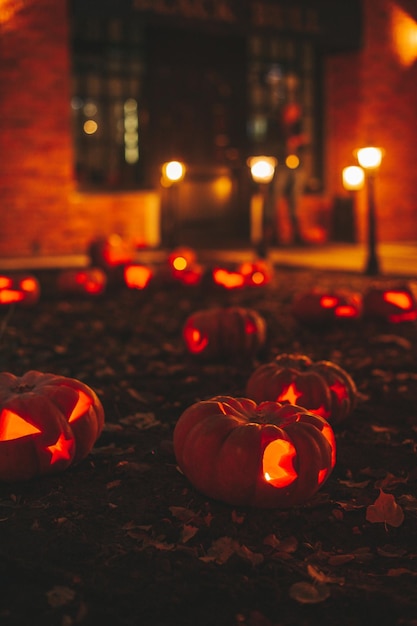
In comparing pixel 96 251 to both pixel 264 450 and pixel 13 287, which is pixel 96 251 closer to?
pixel 13 287

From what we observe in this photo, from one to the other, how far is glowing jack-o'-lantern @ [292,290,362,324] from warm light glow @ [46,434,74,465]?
3244mm

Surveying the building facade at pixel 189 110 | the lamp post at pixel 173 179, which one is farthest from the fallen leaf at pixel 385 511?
the building facade at pixel 189 110

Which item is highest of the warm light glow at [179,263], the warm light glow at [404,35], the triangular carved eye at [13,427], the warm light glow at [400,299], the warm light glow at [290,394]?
the warm light glow at [404,35]

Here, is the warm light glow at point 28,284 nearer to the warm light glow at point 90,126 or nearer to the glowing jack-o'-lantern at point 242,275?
the glowing jack-o'-lantern at point 242,275

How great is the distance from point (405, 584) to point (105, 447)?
1450 mm

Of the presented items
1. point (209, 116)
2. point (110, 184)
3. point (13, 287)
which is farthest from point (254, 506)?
point (209, 116)

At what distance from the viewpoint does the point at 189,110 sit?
44.1ft

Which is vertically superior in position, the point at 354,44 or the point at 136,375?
the point at 354,44

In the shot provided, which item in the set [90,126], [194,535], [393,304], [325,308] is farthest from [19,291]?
[90,126]

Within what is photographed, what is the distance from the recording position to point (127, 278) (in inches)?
311

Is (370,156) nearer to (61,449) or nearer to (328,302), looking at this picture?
(328,302)

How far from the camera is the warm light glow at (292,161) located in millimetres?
12148

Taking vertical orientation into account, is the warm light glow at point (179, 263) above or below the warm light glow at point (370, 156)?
below

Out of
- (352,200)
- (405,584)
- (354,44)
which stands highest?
(354,44)
